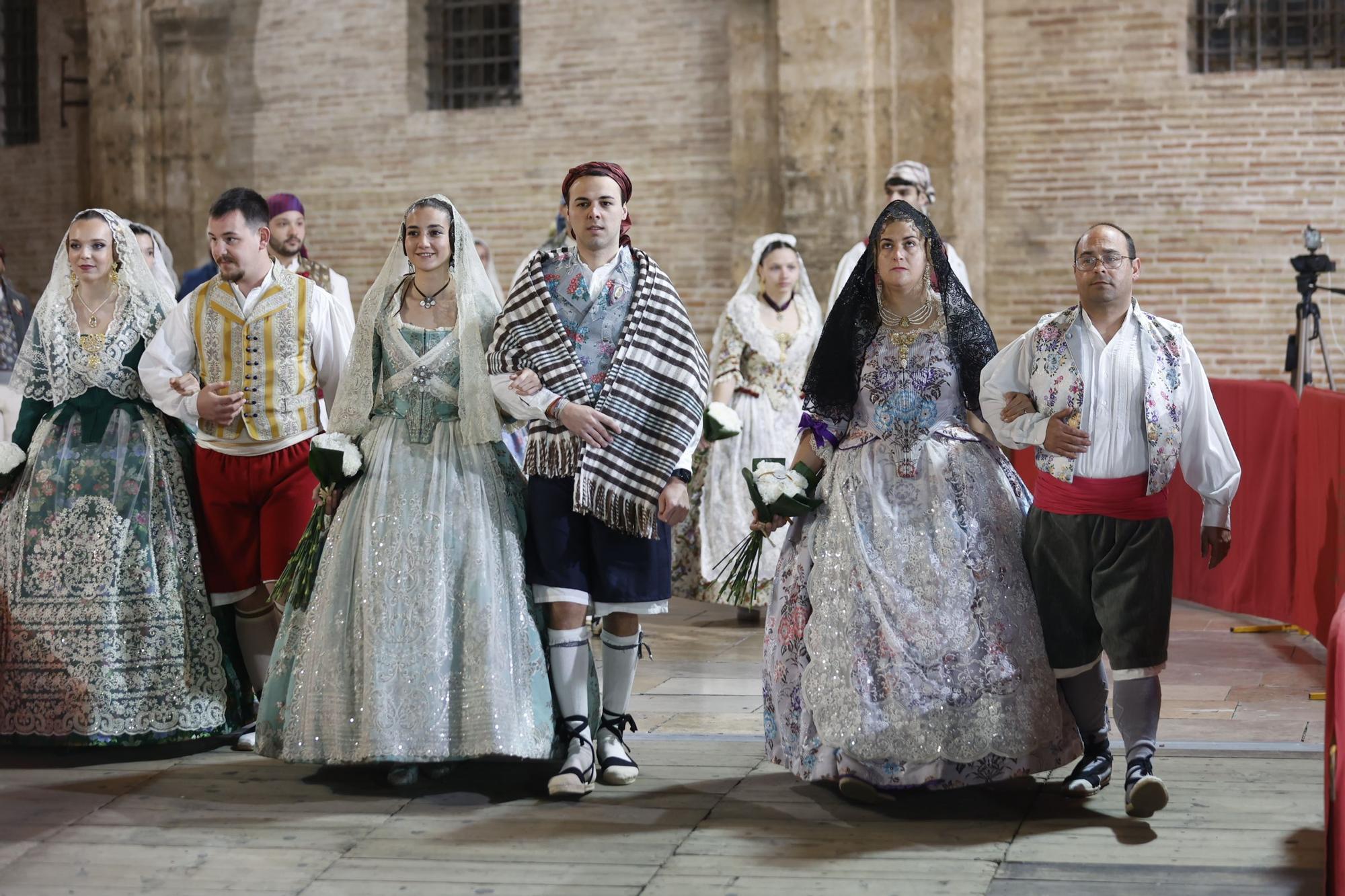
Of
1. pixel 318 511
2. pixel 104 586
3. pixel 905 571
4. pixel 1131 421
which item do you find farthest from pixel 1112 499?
pixel 104 586

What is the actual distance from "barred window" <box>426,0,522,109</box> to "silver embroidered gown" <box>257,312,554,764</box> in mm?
7782

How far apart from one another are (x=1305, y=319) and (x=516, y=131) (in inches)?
222

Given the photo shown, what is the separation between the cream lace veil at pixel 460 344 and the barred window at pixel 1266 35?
7.06m

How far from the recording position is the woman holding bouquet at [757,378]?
300 inches

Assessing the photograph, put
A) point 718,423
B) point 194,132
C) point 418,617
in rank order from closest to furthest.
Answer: point 418,617 → point 718,423 → point 194,132

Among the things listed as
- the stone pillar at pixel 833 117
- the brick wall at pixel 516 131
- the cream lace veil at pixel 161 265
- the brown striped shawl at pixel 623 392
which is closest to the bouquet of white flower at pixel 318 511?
the brown striped shawl at pixel 623 392

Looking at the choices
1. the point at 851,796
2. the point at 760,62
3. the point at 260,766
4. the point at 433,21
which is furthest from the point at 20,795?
the point at 433,21

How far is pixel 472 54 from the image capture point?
12.3 meters

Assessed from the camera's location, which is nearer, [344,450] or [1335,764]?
[1335,764]

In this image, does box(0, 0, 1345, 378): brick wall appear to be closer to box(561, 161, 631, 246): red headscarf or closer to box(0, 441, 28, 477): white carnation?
box(561, 161, 631, 246): red headscarf

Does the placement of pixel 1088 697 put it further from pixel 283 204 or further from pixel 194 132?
pixel 194 132

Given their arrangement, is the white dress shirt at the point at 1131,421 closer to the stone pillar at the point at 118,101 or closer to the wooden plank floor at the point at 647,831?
the wooden plank floor at the point at 647,831

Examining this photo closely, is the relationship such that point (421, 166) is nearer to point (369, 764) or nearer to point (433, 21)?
point (433, 21)

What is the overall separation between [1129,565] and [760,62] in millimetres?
7293
